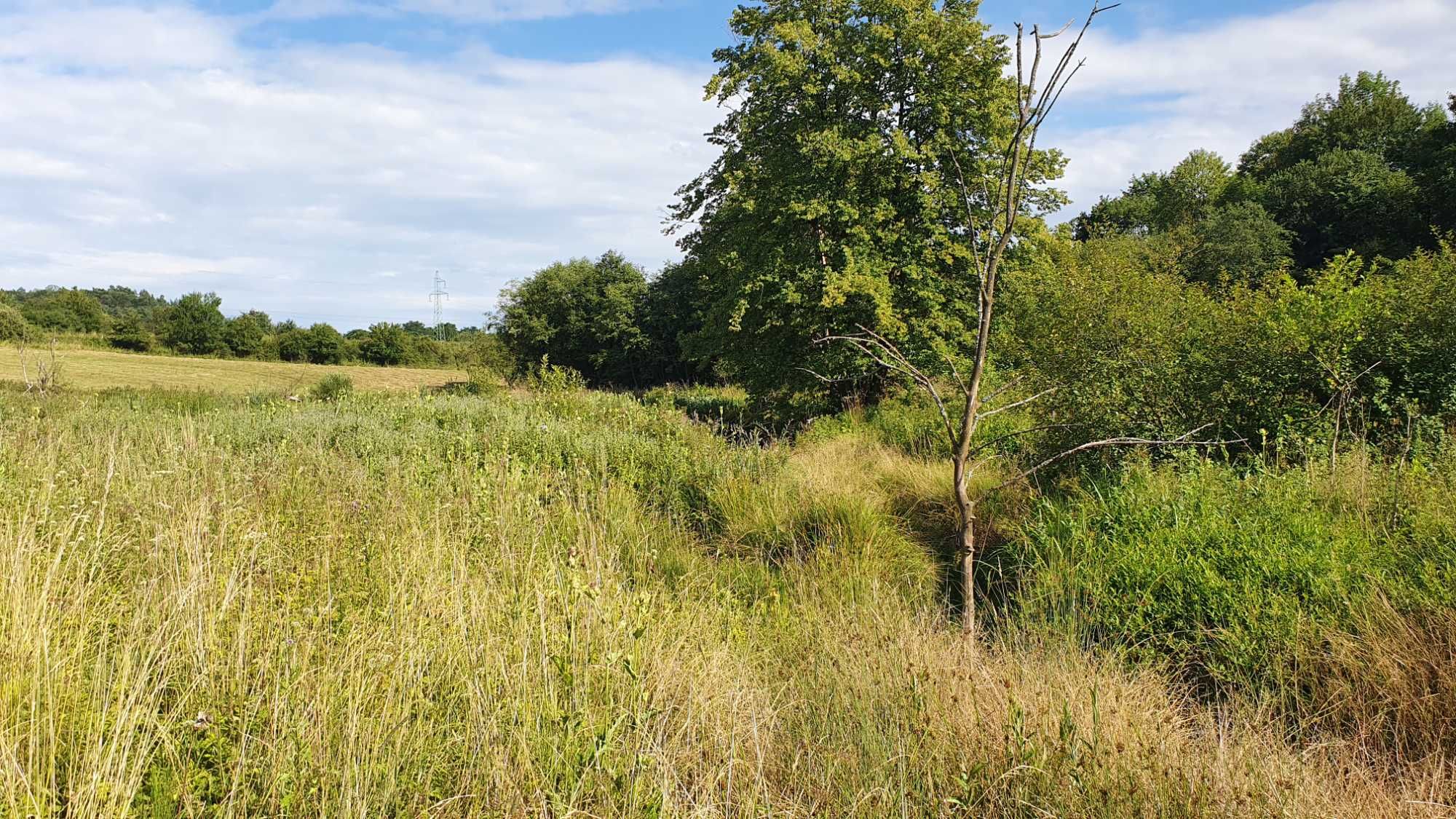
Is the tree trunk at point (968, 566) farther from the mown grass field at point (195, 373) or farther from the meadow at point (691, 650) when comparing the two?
the mown grass field at point (195, 373)

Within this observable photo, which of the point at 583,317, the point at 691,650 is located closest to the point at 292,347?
the point at 583,317

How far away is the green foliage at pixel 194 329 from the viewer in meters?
54.8

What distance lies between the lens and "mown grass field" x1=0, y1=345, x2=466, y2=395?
1157 inches

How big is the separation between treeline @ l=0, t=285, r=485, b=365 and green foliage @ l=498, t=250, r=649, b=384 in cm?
1331

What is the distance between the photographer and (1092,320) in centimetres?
823

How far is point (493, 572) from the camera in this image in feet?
12.6

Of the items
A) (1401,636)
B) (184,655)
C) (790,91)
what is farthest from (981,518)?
(790,91)

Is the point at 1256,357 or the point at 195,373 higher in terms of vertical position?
the point at 195,373

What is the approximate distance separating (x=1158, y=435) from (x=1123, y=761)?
5379mm

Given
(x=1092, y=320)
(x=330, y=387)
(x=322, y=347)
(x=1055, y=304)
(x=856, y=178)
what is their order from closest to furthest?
(x=1092, y=320) → (x=1055, y=304) → (x=856, y=178) → (x=330, y=387) → (x=322, y=347)

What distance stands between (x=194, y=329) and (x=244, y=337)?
128 inches

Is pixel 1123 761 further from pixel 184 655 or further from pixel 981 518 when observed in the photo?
pixel 981 518

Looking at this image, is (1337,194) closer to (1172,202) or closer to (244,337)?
(1172,202)

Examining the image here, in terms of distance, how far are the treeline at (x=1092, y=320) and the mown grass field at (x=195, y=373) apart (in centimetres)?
1311
